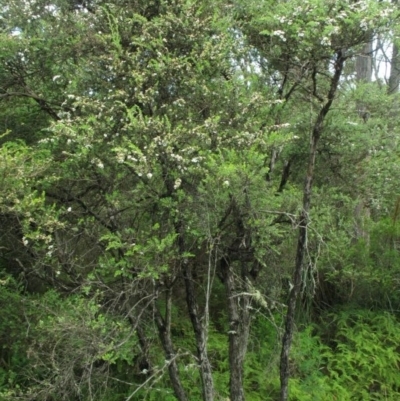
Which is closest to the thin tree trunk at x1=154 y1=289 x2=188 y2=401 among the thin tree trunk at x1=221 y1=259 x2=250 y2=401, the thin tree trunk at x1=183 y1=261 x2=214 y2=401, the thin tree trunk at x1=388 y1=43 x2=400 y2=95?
the thin tree trunk at x1=183 y1=261 x2=214 y2=401

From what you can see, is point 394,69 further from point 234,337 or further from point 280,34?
point 234,337

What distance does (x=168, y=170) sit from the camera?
4598 mm

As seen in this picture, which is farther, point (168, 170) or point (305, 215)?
point (305, 215)

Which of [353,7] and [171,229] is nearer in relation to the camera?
[353,7]

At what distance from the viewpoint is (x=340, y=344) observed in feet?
27.6

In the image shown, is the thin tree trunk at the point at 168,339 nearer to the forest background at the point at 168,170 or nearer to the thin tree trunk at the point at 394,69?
the forest background at the point at 168,170

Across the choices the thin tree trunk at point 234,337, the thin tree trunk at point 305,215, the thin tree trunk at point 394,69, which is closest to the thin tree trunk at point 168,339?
the thin tree trunk at point 234,337

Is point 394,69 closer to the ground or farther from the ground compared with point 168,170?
farther from the ground

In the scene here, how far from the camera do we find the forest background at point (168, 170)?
4.61 m

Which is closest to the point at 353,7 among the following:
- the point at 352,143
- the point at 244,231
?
the point at 352,143

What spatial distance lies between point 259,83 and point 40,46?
2.46 meters

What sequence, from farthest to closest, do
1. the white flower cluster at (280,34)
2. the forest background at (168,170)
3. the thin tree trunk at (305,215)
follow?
the thin tree trunk at (305,215), the white flower cluster at (280,34), the forest background at (168,170)

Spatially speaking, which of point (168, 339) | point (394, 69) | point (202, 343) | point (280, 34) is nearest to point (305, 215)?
point (202, 343)

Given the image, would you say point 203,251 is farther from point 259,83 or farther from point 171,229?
point 259,83
